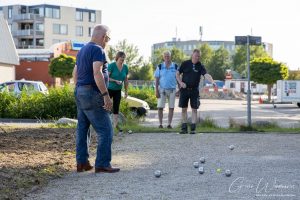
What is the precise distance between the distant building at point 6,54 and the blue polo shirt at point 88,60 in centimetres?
4131

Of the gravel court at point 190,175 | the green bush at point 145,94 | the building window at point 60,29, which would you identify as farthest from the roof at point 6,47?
the building window at point 60,29

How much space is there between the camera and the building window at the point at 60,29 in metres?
102

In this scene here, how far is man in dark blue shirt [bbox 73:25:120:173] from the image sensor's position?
297 inches

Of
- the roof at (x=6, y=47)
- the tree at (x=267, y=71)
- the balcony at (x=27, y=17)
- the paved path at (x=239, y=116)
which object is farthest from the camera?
the balcony at (x=27, y=17)

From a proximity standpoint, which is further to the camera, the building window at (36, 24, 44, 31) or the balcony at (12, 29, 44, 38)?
the building window at (36, 24, 44, 31)

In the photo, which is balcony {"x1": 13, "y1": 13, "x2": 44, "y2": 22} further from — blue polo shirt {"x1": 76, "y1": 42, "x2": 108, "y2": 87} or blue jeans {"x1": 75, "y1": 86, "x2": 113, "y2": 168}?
blue jeans {"x1": 75, "y1": 86, "x2": 113, "y2": 168}

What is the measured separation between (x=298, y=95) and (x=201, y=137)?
28761mm

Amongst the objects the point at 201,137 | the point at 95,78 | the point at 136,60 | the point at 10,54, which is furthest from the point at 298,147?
the point at 136,60

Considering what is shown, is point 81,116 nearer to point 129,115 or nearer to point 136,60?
point 129,115

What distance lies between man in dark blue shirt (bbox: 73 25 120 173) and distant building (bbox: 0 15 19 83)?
136ft

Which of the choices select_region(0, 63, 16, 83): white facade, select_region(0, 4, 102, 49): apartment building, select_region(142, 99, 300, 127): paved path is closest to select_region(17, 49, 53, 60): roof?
select_region(0, 63, 16, 83): white facade

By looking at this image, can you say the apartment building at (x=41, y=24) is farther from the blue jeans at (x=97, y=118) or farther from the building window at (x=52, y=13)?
the blue jeans at (x=97, y=118)

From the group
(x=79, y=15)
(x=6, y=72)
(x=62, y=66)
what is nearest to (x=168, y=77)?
(x=6, y=72)

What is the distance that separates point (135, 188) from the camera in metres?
6.41
